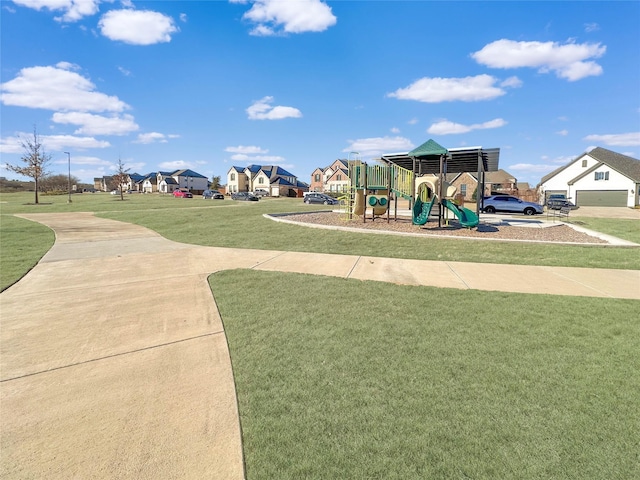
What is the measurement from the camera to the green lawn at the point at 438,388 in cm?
215

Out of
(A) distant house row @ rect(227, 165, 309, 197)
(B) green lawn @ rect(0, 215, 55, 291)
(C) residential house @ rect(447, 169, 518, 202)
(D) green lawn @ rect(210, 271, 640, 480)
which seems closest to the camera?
(D) green lawn @ rect(210, 271, 640, 480)

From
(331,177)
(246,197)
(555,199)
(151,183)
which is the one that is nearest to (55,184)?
(151,183)

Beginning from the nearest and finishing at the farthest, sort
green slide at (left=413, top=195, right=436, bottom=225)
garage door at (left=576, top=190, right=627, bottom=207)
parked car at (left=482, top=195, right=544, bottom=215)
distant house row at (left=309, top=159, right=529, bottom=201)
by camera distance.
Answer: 1. green slide at (left=413, top=195, right=436, bottom=225)
2. parked car at (left=482, top=195, right=544, bottom=215)
3. garage door at (left=576, top=190, right=627, bottom=207)
4. distant house row at (left=309, top=159, right=529, bottom=201)

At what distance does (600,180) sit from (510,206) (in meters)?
27.1

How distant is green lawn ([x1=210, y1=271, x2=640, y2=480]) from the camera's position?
215cm

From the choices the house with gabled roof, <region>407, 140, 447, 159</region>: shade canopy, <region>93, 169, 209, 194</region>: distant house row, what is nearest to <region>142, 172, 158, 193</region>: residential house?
<region>93, 169, 209, 194</region>: distant house row

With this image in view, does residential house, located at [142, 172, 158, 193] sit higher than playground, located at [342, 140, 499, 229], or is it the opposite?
residential house, located at [142, 172, 158, 193]

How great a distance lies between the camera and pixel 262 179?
7969 cm

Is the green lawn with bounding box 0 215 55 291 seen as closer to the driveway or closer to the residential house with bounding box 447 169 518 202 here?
the driveway

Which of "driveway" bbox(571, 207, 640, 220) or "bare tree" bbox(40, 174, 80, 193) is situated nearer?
"driveway" bbox(571, 207, 640, 220)

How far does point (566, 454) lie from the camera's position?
2.18m

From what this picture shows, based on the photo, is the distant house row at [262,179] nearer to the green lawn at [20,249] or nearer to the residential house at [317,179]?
the residential house at [317,179]

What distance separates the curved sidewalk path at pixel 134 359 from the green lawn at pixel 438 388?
14.8 inches

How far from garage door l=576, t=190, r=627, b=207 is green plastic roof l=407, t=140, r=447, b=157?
41979mm
